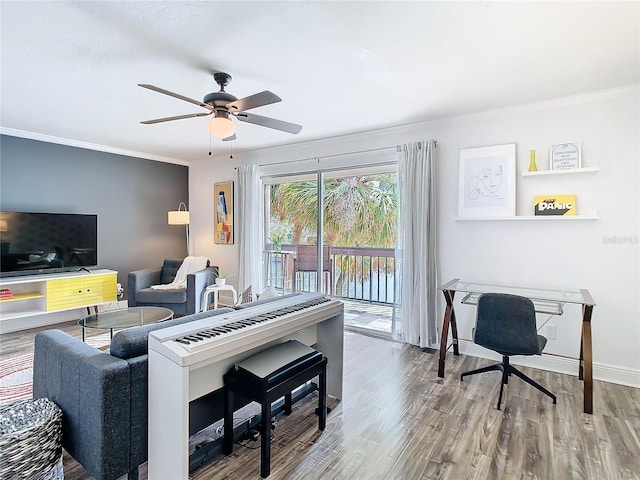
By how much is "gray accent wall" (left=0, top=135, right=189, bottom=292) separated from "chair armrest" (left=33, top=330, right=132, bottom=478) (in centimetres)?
355

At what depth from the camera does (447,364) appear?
327cm

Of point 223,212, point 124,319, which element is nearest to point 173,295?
point 124,319

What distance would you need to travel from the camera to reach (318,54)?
89.2 inches

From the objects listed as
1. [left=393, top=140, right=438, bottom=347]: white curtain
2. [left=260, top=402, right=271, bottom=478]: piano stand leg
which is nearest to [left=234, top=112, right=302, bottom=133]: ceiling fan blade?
[left=393, top=140, right=438, bottom=347]: white curtain

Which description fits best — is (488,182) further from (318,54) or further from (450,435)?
(450,435)

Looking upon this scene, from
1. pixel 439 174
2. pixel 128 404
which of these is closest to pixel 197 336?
pixel 128 404

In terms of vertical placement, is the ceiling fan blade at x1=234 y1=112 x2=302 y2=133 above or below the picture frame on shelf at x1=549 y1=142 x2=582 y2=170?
above

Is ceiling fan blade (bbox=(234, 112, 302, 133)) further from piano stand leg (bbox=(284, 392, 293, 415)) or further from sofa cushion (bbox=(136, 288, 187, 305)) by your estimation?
sofa cushion (bbox=(136, 288, 187, 305))

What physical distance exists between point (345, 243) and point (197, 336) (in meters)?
3.53

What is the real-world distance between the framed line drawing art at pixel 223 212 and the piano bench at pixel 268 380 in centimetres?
368

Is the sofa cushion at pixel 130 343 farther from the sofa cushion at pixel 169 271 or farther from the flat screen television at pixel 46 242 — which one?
the sofa cushion at pixel 169 271

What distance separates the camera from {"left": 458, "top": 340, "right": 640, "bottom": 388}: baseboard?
2.86 metres

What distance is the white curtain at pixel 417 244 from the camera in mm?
3650

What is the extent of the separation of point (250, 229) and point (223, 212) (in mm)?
758
